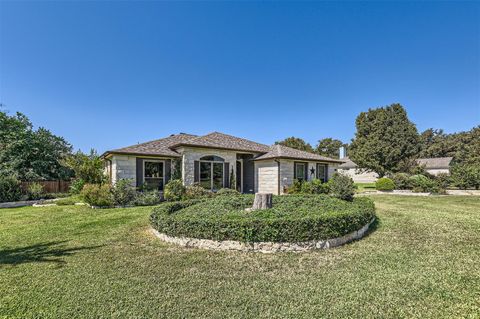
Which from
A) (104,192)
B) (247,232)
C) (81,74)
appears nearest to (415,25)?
(247,232)

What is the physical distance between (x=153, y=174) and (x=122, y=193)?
9.28 ft

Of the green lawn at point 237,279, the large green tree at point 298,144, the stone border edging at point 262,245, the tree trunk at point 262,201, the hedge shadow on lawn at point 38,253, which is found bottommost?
the hedge shadow on lawn at point 38,253

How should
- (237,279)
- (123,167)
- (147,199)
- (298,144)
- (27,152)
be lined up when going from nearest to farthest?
(237,279)
(147,199)
(123,167)
(27,152)
(298,144)

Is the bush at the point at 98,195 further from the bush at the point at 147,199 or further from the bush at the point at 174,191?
the bush at the point at 174,191

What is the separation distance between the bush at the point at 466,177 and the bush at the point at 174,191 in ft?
84.5

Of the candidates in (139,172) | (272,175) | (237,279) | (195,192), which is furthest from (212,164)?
(237,279)

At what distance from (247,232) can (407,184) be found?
21.0 m

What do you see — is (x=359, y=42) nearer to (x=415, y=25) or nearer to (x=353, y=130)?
(x=415, y=25)

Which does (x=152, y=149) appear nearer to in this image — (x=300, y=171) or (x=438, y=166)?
(x=300, y=171)

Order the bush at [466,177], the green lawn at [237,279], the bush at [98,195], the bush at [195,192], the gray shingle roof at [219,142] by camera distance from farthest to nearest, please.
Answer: the bush at [466,177] < the gray shingle roof at [219,142] < the bush at [195,192] < the bush at [98,195] < the green lawn at [237,279]

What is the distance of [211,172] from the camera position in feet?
52.5

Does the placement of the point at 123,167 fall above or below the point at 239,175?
above

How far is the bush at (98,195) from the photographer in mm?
11711

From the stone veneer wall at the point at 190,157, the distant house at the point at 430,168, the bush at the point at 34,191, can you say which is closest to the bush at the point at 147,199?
the stone veneer wall at the point at 190,157
